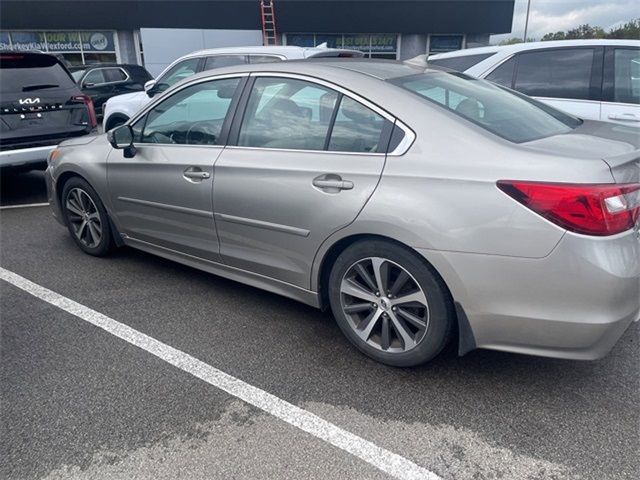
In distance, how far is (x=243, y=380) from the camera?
2707 mm

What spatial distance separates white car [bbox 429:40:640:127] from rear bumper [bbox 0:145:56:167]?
4939 mm

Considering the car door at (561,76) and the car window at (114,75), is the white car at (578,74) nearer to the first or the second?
the car door at (561,76)

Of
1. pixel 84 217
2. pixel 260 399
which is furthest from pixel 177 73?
pixel 260 399

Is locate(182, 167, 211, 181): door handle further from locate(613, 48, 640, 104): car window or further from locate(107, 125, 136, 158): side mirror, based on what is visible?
locate(613, 48, 640, 104): car window

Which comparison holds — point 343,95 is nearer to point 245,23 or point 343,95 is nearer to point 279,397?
point 279,397

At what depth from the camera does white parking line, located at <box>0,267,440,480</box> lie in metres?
2.14

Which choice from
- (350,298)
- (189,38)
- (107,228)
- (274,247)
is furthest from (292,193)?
(189,38)

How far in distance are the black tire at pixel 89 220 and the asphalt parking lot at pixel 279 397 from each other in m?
0.86

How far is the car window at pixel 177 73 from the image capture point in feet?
25.2

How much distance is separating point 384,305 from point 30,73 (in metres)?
5.56

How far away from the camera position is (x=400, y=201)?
2.48 metres

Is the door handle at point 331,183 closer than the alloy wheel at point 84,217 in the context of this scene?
Yes


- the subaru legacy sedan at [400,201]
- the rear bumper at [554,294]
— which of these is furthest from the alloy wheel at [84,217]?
the rear bumper at [554,294]

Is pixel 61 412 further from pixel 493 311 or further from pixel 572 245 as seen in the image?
pixel 572 245
